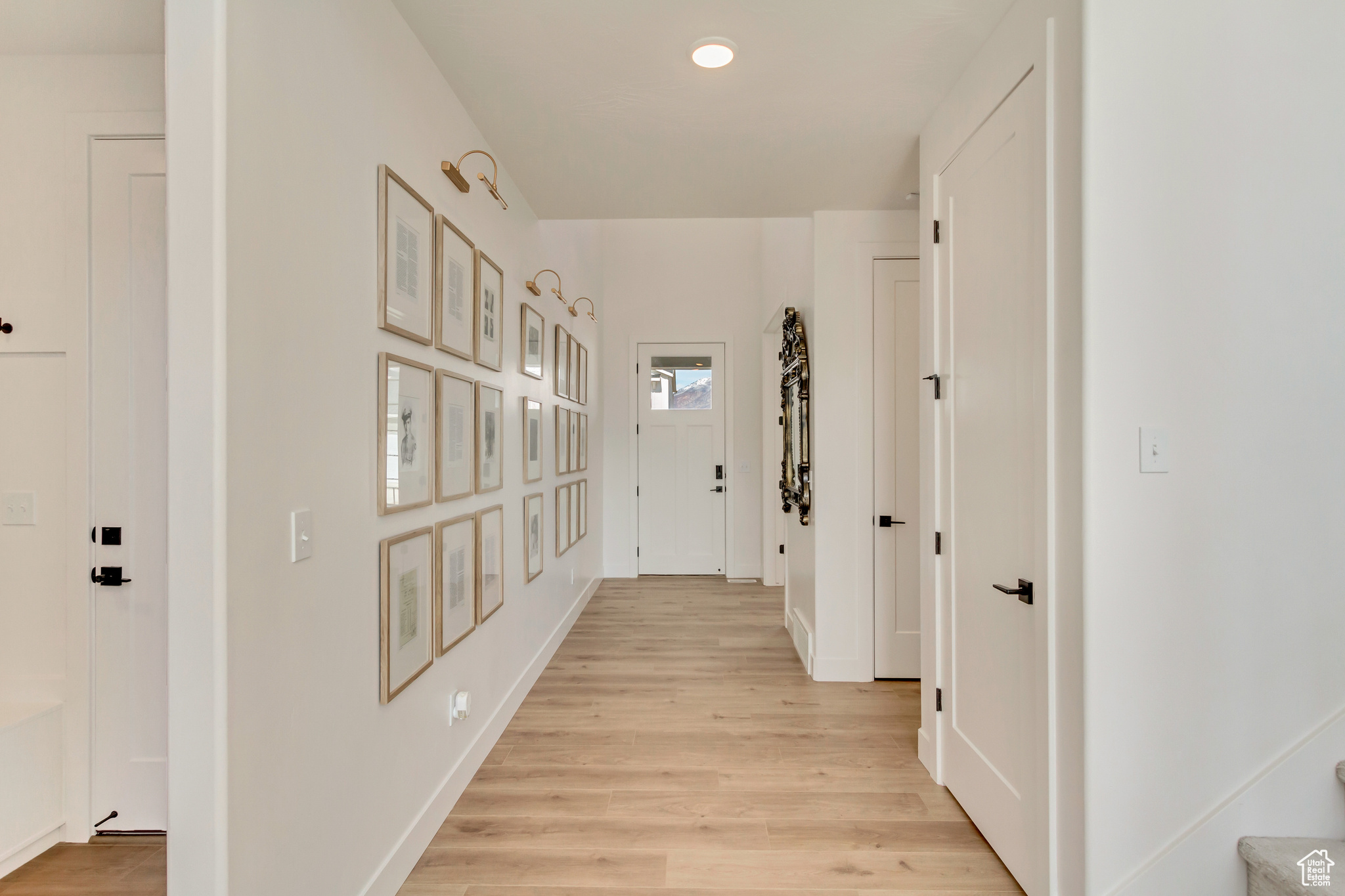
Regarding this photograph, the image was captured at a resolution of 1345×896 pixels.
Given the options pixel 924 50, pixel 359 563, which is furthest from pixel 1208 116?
pixel 359 563

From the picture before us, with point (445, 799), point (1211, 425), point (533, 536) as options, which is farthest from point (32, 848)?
point (1211, 425)

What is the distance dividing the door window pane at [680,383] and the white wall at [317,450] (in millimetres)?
4108

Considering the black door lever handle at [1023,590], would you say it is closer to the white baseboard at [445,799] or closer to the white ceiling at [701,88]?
the white ceiling at [701,88]

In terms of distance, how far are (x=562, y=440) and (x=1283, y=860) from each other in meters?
3.61

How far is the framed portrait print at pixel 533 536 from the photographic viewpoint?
3213mm

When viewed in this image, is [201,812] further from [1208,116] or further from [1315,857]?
[1208,116]

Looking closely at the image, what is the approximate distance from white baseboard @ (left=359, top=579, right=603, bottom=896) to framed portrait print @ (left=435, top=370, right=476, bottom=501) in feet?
3.16

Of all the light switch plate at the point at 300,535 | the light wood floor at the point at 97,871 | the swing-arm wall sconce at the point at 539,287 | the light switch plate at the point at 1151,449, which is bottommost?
the light wood floor at the point at 97,871

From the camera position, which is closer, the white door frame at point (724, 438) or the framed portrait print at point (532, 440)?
the framed portrait print at point (532, 440)

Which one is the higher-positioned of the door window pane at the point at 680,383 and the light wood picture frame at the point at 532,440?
the door window pane at the point at 680,383

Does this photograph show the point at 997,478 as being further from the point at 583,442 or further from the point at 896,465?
the point at 583,442

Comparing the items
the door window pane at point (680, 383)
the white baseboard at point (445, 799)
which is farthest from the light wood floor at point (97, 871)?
the door window pane at point (680, 383)

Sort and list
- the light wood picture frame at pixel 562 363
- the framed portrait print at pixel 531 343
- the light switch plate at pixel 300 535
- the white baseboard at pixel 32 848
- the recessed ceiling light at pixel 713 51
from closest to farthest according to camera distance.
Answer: the light switch plate at pixel 300 535, the white baseboard at pixel 32 848, the recessed ceiling light at pixel 713 51, the framed portrait print at pixel 531 343, the light wood picture frame at pixel 562 363

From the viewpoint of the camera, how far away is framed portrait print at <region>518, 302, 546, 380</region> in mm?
3176
